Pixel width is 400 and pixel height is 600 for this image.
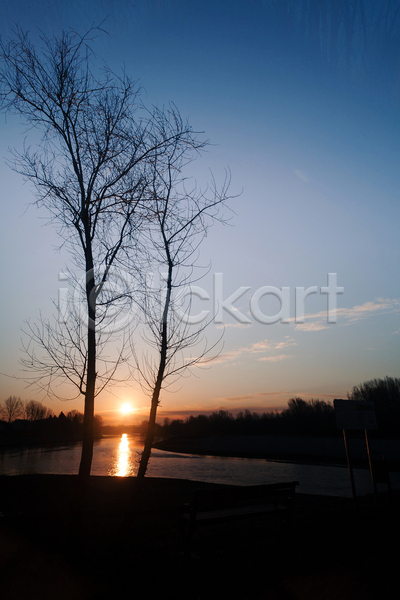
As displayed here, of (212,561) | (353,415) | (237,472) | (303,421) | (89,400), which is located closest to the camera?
(212,561)

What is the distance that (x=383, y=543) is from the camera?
5.36 metres

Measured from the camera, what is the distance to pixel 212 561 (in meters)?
4.57

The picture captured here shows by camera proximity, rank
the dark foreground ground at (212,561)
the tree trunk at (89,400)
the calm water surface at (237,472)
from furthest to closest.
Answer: the calm water surface at (237,472) < the tree trunk at (89,400) < the dark foreground ground at (212,561)

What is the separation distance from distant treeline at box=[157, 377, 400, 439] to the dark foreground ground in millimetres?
55060

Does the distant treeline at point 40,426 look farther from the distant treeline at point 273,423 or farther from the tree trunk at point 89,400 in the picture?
the tree trunk at point 89,400

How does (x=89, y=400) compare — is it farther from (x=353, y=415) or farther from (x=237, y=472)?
(x=237, y=472)

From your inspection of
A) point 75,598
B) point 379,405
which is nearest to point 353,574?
point 75,598

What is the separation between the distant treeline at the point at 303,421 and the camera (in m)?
67.9

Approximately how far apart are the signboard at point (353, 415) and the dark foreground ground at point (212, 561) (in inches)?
76.4

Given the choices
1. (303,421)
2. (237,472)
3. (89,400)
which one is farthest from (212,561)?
(303,421)

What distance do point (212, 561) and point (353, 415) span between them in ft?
18.0

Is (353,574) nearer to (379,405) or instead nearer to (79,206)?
(79,206)

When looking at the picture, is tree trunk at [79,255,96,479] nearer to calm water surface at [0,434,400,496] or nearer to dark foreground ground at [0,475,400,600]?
dark foreground ground at [0,475,400,600]

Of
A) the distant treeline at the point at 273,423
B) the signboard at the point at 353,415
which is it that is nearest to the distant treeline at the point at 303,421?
the distant treeline at the point at 273,423
